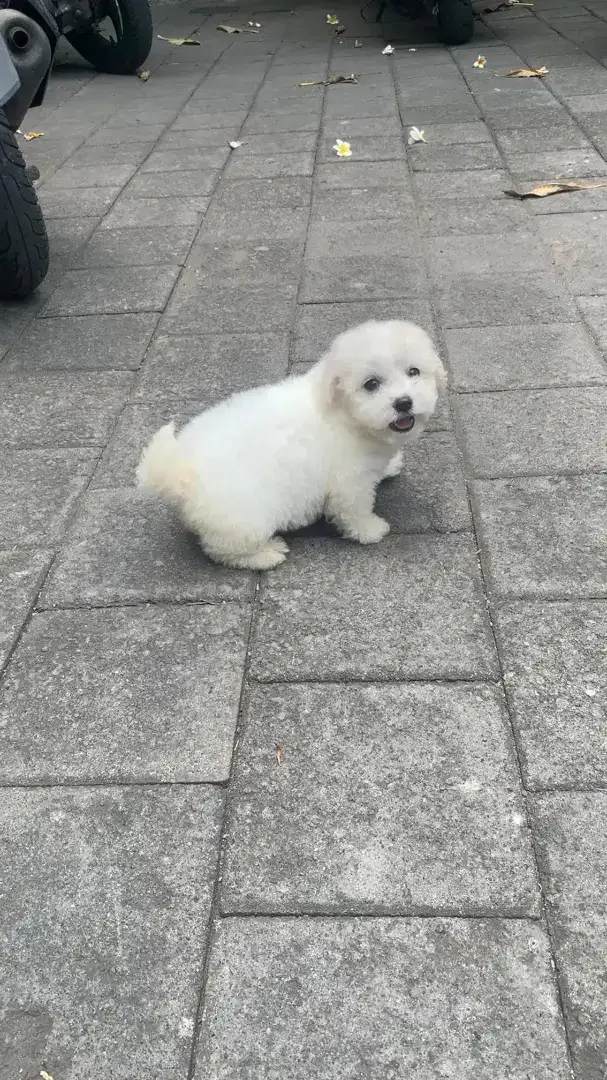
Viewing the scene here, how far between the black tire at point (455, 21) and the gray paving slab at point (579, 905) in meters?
8.60

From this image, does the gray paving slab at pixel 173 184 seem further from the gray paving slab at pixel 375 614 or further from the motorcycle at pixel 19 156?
the gray paving slab at pixel 375 614

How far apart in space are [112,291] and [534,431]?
2542 mm

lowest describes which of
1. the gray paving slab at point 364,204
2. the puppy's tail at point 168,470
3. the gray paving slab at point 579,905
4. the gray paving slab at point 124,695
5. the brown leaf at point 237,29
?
the gray paving slab at point 124,695

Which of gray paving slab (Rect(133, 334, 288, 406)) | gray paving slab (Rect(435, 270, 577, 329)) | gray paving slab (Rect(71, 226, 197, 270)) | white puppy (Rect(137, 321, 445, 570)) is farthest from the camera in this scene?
gray paving slab (Rect(71, 226, 197, 270))

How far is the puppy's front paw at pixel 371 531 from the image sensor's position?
2.86 meters

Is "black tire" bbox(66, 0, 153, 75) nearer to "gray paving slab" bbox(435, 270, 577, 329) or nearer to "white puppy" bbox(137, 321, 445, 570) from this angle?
"gray paving slab" bbox(435, 270, 577, 329)

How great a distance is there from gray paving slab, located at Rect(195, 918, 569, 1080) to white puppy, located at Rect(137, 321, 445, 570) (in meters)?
1.22

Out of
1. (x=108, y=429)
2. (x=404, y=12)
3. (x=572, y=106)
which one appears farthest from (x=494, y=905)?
(x=404, y=12)

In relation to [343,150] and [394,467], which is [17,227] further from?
[343,150]

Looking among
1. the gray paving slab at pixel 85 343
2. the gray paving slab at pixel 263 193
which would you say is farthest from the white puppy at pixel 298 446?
the gray paving slab at pixel 263 193

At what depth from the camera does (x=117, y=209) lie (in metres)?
5.59

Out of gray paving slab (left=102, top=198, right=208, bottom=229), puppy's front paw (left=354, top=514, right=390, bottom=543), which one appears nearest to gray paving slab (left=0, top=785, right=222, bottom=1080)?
puppy's front paw (left=354, top=514, right=390, bottom=543)

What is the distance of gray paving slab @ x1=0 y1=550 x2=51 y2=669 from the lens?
2627 millimetres

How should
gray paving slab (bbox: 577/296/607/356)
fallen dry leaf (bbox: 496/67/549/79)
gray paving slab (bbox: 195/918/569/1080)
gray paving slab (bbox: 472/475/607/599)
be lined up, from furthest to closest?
fallen dry leaf (bbox: 496/67/549/79), gray paving slab (bbox: 577/296/607/356), gray paving slab (bbox: 472/475/607/599), gray paving slab (bbox: 195/918/569/1080)
